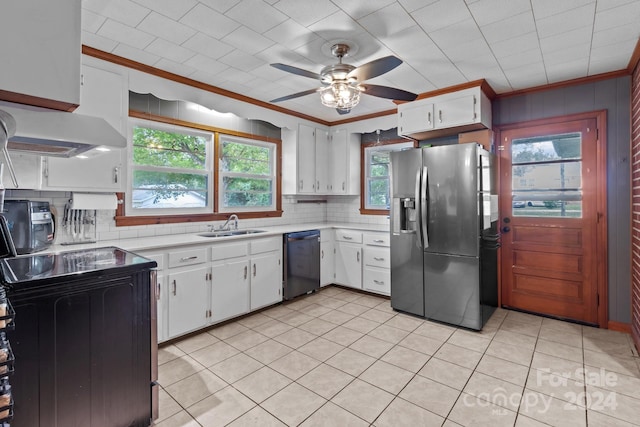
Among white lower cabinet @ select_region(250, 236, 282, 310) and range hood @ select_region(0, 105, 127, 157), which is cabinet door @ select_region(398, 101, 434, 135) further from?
range hood @ select_region(0, 105, 127, 157)

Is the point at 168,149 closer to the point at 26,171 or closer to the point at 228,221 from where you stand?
the point at 228,221

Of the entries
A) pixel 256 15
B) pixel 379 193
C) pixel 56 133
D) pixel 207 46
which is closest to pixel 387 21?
pixel 256 15

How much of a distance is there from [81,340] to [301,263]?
8.73 feet

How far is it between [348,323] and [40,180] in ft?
9.35

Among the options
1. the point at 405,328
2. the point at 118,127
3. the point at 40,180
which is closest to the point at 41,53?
the point at 40,180

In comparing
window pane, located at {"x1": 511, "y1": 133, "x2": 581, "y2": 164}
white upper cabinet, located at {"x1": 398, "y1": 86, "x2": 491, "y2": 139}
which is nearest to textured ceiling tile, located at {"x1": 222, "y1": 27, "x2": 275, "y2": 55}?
white upper cabinet, located at {"x1": 398, "y1": 86, "x2": 491, "y2": 139}

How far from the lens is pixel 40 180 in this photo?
2.36m

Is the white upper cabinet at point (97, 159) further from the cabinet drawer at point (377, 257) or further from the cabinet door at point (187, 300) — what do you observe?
the cabinet drawer at point (377, 257)

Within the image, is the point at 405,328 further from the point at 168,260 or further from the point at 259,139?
the point at 259,139

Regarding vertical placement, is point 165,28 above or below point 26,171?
above

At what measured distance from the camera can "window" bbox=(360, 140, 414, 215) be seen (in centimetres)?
479

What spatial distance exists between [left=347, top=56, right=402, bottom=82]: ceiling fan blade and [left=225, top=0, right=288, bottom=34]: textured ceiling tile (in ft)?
1.97

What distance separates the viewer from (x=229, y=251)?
3.29 metres

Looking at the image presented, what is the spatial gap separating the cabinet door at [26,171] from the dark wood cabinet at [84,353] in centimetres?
121
